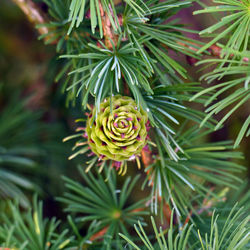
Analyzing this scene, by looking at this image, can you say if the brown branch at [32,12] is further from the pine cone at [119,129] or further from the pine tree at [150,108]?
the pine cone at [119,129]

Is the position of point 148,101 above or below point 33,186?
above

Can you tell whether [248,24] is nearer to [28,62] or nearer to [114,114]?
[114,114]

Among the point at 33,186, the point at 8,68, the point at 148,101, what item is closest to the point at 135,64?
the point at 148,101

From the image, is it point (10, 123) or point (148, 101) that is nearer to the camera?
point (148, 101)

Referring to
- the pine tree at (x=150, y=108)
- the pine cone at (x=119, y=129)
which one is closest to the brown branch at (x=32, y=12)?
the pine tree at (x=150, y=108)

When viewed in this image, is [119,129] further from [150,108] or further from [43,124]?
[43,124]

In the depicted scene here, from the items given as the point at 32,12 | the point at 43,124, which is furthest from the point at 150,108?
the point at 43,124

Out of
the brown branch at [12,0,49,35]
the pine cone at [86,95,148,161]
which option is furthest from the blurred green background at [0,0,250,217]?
the pine cone at [86,95,148,161]
